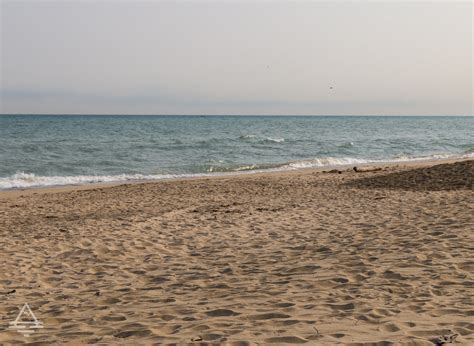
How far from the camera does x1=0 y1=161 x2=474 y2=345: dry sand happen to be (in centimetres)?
424

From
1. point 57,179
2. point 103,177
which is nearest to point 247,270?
point 103,177

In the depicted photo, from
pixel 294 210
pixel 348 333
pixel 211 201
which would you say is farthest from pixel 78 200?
pixel 348 333

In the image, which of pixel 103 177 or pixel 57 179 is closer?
pixel 57 179

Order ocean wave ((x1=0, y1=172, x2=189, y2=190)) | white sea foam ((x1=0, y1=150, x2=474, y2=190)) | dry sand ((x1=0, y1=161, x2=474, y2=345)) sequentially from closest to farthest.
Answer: dry sand ((x1=0, y1=161, x2=474, y2=345)) < ocean wave ((x1=0, y1=172, x2=189, y2=190)) < white sea foam ((x1=0, y1=150, x2=474, y2=190))

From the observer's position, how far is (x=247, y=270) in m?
6.28

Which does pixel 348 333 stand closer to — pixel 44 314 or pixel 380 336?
pixel 380 336

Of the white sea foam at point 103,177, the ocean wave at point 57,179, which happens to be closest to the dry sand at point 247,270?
the ocean wave at point 57,179

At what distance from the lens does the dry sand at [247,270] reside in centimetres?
424

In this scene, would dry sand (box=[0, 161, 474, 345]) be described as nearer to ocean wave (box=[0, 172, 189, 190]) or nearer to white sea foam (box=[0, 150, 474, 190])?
ocean wave (box=[0, 172, 189, 190])

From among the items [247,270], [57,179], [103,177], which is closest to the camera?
[247,270]

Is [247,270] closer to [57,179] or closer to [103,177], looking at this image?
[103,177]

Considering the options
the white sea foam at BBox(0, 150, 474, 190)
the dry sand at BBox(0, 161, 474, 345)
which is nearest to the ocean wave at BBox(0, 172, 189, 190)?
the white sea foam at BBox(0, 150, 474, 190)

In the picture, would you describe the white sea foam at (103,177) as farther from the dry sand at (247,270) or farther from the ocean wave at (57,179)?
the dry sand at (247,270)

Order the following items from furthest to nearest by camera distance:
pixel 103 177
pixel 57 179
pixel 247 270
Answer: pixel 103 177
pixel 57 179
pixel 247 270
